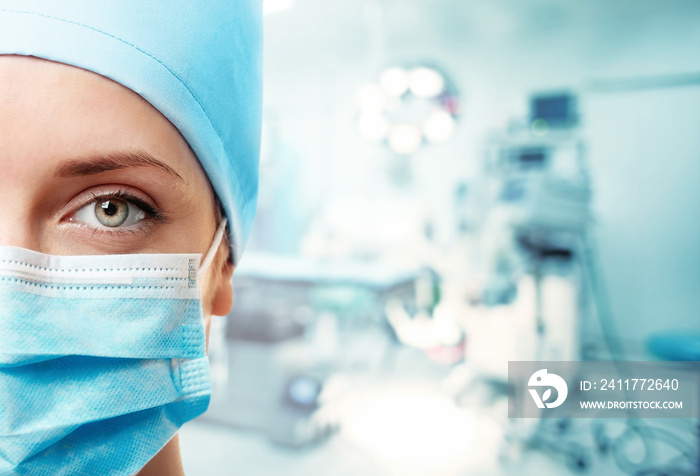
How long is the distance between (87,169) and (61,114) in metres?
0.06

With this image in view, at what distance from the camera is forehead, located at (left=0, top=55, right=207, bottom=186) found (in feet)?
1.52

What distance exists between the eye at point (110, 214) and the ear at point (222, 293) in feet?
0.58

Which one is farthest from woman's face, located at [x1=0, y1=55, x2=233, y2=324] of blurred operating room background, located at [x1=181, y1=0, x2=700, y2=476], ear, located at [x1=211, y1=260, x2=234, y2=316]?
blurred operating room background, located at [x1=181, y1=0, x2=700, y2=476]

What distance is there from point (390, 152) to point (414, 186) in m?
0.40

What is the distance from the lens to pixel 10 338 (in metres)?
0.47

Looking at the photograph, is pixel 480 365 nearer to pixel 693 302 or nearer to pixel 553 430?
pixel 553 430

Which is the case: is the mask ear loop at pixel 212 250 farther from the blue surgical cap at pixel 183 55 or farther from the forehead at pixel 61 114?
the forehead at pixel 61 114

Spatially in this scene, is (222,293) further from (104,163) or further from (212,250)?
(104,163)

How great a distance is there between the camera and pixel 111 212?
57cm

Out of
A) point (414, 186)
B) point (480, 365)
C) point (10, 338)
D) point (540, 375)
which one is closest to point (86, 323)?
point (10, 338)
